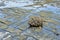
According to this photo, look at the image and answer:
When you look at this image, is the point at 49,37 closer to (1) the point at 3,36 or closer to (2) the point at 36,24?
(2) the point at 36,24

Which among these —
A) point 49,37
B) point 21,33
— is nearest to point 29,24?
point 21,33

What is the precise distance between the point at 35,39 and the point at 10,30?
2.31 ft

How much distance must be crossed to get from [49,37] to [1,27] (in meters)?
1.18

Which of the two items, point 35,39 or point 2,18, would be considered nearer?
point 35,39

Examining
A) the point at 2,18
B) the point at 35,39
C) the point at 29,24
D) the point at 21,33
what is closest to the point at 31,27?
the point at 29,24

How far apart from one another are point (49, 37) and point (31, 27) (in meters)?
0.65

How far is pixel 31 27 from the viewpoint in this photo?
3.66 m

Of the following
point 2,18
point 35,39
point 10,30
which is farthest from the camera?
point 2,18

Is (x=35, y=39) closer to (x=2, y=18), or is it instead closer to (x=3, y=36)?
(x=3, y=36)

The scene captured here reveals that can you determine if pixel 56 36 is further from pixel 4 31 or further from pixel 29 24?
pixel 4 31

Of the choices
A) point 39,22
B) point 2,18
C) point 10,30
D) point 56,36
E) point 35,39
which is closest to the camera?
point 35,39

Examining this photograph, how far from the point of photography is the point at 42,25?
3812 mm

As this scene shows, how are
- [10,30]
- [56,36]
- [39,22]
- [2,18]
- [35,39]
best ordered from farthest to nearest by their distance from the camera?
1. [2,18]
2. [39,22]
3. [10,30]
4. [56,36]
5. [35,39]

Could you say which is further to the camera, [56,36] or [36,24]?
[36,24]
